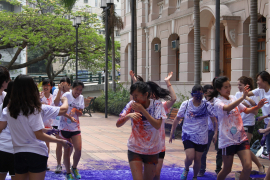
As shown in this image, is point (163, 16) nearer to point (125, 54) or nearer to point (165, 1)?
point (165, 1)

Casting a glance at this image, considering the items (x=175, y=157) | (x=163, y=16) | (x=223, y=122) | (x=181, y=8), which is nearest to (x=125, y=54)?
(x=163, y=16)

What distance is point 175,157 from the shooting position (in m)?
8.68

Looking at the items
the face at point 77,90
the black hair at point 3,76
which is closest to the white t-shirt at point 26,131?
the black hair at point 3,76

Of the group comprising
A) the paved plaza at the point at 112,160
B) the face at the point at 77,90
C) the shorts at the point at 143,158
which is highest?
the face at the point at 77,90

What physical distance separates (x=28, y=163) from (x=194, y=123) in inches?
123

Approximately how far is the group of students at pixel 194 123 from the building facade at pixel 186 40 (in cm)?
695

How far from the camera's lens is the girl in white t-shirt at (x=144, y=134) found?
14.1 ft

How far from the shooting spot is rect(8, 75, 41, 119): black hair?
150 inches

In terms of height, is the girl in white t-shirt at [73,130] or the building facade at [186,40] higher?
the building facade at [186,40]

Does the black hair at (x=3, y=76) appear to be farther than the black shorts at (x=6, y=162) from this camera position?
Yes

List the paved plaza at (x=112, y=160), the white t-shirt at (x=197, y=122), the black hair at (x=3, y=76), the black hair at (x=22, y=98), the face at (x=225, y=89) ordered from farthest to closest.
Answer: the paved plaza at (x=112, y=160), the white t-shirt at (x=197, y=122), the face at (x=225, y=89), the black hair at (x=3, y=76), the black hair at (x=22, y=98)

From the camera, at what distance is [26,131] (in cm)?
383

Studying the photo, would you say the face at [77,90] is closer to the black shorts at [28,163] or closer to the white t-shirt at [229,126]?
the white t-shirt at [229,126]

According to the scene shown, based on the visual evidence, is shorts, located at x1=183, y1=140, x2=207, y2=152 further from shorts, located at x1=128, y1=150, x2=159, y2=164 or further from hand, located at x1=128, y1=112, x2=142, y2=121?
hand, located at x1=128, y1=112, x2=142, y2=121
